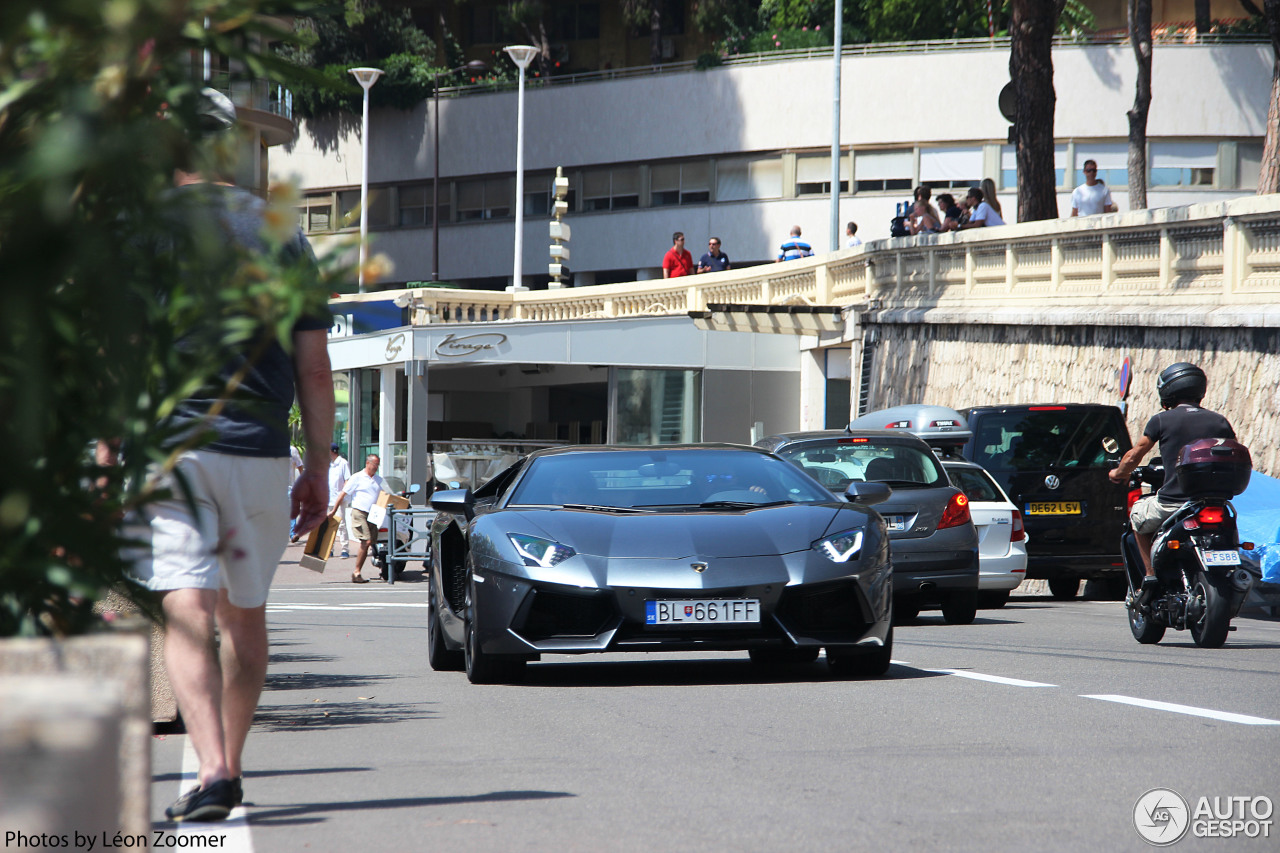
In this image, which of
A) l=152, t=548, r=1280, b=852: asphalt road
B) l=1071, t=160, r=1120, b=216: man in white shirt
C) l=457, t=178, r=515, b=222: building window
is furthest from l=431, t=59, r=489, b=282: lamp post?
l=152, t=548, r=1280, b=852: asphalt road

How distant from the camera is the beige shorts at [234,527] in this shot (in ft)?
16.0

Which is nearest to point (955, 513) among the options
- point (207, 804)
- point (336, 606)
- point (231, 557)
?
point (336, 606)

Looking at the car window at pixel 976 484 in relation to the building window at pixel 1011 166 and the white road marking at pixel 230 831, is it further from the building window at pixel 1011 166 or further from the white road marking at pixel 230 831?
the building window at pixel 1011 166

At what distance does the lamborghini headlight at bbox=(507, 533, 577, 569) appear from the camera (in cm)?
905

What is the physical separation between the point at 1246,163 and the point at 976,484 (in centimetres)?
3573

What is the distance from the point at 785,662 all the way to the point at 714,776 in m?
4.56

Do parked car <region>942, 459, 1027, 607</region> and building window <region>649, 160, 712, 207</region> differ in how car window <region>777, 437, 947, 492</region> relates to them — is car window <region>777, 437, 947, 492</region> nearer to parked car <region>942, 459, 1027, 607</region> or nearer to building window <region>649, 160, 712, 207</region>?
parked car <region>942, 459, 1027, 607</region>

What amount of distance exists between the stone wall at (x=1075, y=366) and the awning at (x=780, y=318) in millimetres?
1621

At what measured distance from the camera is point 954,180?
51.3 meters

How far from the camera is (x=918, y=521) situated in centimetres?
1473

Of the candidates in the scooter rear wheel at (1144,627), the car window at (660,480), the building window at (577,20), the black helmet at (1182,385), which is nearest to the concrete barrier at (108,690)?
the car window at (660,480)

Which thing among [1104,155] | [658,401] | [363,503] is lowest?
[363,503]

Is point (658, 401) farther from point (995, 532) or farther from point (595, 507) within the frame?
point (595, 507)

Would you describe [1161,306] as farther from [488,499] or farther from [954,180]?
[954,180]
